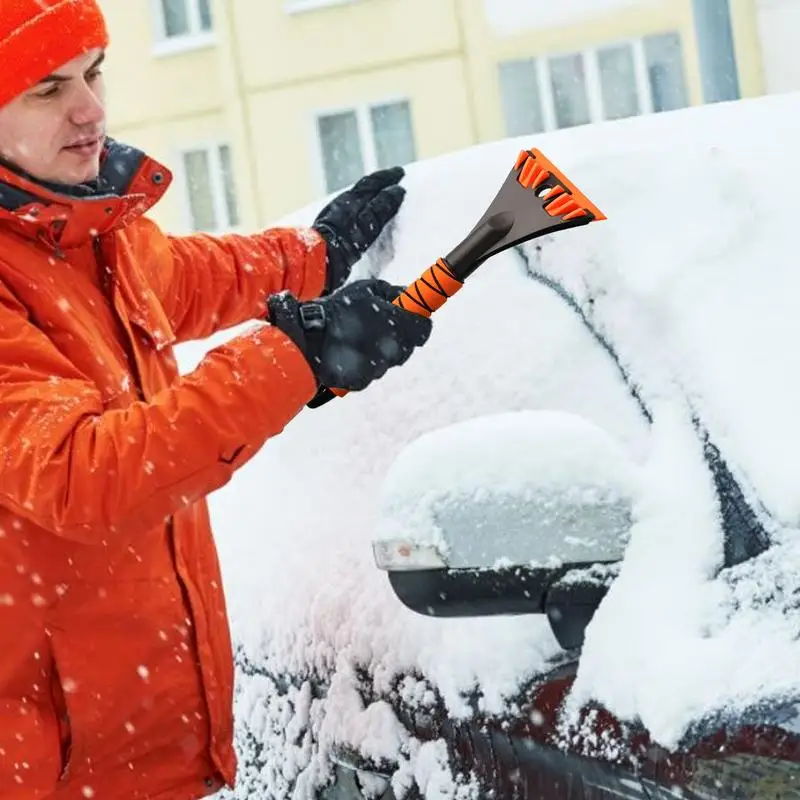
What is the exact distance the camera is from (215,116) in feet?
47.3

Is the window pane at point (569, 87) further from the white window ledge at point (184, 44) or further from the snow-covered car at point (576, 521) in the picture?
the snow-covered car at point (576, 521)

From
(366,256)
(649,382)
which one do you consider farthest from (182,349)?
(649,382)

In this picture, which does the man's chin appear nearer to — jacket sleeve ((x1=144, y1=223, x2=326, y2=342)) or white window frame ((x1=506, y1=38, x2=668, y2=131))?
jacket sleeve ((x1=144, y1=223, x2=326, y2=342))

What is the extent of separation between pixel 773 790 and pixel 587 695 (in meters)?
0.26

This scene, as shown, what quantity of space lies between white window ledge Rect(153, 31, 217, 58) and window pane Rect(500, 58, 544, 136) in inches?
128

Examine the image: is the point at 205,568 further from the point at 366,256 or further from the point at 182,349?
the point at 182,349

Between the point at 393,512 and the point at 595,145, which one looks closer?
the point at 393,512

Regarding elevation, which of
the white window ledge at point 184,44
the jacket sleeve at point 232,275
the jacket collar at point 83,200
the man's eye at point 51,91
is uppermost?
the white window ledge at point 184,44

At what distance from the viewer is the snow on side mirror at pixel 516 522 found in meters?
1.42

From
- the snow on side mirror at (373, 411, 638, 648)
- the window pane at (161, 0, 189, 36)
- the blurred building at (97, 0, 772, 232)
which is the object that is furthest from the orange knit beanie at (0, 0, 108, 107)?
the window pane at (161, 0, 189, 36)

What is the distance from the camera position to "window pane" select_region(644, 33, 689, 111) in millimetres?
13039

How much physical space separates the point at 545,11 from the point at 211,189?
169 inches

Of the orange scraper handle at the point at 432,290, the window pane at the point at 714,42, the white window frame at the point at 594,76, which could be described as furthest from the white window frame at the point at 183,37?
the orange scraper handle at the point at 432,290

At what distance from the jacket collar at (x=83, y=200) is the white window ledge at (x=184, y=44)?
42.4 feet
